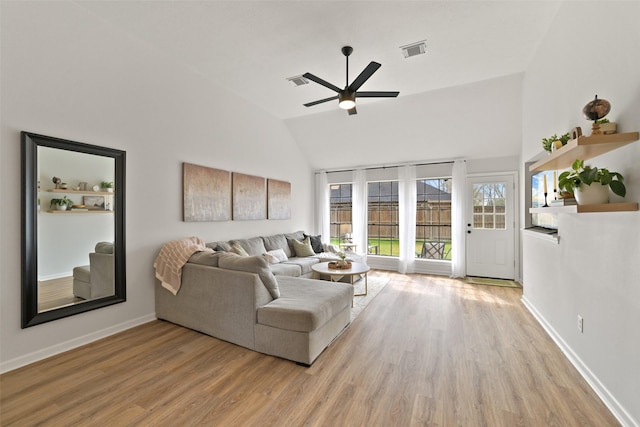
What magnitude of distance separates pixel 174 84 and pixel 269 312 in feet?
10.1

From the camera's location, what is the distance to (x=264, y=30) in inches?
112

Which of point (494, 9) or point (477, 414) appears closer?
point (477, 414)

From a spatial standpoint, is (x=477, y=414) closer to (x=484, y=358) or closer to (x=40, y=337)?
(x=484, y=358)

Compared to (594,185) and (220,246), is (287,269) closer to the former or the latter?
(220,246)

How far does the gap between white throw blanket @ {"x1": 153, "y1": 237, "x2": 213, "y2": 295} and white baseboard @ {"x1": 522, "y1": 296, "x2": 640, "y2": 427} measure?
3657mm

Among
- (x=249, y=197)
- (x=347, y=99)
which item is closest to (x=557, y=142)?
(x=347, y=99)

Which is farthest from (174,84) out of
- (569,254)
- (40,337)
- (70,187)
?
(569,254)

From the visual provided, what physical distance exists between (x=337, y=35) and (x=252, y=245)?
316cm

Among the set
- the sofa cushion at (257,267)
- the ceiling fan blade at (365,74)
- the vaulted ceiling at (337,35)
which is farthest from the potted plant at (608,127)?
the sofa cushion at (257,267)

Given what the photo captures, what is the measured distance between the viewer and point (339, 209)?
690 centimetres

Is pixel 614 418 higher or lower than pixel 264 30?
lower

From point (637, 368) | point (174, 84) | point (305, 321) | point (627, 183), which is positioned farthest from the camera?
point (174, 84)

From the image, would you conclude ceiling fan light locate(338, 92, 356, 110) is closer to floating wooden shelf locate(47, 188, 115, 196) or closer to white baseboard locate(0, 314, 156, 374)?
floating wooden shelf locate(47, 188, 115, 196)

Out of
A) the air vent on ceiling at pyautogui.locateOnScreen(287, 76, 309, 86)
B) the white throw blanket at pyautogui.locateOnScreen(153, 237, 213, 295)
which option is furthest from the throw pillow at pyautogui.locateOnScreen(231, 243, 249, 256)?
the air vent on ceiling at pyautogui.locateOnScreen(287, 76, 309, 86)
